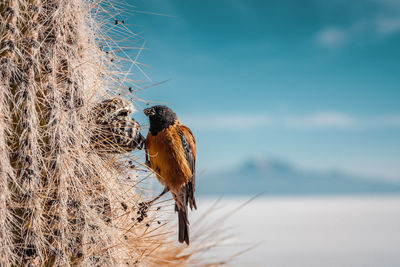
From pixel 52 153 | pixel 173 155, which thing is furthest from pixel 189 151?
pixel 52 153

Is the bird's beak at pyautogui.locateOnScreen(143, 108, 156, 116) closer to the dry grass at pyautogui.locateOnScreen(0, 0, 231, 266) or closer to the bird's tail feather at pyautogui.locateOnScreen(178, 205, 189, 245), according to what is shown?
the dry grass at pyautogui.locateOnScreen(0, 0, 231, 266)

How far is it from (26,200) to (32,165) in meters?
0.16

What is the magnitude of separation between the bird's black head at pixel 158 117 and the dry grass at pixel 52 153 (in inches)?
8.5

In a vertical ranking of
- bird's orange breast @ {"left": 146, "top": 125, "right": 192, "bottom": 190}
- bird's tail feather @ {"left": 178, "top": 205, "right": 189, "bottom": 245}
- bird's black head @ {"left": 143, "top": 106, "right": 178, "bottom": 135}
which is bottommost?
bird's tail feather @ {"left": 178, "top": 205, "right": 189, "bottom": 245}

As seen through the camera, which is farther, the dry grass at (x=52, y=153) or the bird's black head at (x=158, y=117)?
the bird's black head at (x=158, y=117)

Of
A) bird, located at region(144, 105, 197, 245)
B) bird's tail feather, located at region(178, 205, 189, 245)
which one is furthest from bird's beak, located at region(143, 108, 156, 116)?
bird's tail feather, located at region(178, 205, 189, 245)

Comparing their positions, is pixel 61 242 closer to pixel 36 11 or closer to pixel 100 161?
pixel 100 161

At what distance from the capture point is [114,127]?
2256 millimetres

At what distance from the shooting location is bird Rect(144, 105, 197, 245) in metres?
2.35

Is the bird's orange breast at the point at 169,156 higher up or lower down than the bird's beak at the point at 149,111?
lower down

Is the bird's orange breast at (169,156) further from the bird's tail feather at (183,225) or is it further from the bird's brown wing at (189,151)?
the bird's tail feather at (183,225)

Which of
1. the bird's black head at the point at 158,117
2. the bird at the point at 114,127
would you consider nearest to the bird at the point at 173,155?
the bird's black head at the point at 158,117

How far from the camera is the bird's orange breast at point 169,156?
2.34 meters

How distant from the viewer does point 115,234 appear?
2.22m
